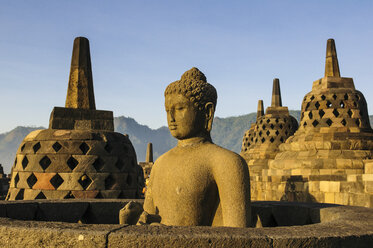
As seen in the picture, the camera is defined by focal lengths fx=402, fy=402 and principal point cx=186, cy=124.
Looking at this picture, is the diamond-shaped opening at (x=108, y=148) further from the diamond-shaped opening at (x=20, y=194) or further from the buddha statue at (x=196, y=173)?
the buddha statue at (x=196, y=173)

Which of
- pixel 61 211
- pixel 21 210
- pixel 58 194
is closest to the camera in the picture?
pixel 21 210

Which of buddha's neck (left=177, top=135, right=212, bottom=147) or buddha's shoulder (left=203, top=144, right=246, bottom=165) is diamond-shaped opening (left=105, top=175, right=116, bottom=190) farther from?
buddha's shoulder (left=203, top=144, right=246, bottom=165)

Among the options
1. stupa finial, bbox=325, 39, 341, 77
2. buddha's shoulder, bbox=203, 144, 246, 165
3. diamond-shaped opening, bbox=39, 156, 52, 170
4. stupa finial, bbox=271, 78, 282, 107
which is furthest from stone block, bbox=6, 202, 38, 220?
stupa finial, bbox=271, 78, 282, 107

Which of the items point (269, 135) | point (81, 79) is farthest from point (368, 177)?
point (269, 135)

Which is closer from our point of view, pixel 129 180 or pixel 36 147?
pixel 36 147

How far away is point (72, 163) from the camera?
5504mm

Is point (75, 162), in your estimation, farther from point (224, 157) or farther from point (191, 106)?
point (224, 157)

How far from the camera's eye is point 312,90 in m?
11.7

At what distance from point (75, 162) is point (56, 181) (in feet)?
1.17

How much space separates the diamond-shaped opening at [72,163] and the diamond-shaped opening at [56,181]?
0.67 ft

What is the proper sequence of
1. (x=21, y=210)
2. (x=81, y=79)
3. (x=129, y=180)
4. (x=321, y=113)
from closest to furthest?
(x=21, y=210) < (x=129, y=180) < (x=81, y=79) < (x=321, y=113)

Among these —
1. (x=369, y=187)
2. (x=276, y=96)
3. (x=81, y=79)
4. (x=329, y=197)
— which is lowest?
(x=329, y=197)

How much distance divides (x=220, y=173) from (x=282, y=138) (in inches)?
646

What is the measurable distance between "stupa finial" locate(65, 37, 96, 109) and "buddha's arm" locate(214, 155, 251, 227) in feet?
11.6
